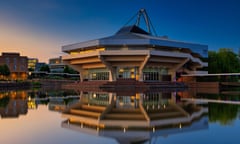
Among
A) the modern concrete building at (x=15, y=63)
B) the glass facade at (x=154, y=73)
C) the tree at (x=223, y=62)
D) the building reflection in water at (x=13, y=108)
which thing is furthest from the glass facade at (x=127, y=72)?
the modern concrete building at (x=15, y=63)

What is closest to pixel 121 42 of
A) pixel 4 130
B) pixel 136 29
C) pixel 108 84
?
pixel 108 84

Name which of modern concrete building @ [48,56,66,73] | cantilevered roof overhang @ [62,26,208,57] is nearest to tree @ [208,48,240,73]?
cantilevered roof overhang @ [62,26,208,57]

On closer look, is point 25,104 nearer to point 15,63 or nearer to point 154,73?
point 154,73

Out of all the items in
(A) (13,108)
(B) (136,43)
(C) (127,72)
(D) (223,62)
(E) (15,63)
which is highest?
(B) (136,43)

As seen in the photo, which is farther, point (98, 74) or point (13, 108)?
point (98, 74)

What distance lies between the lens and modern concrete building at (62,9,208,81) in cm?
4825

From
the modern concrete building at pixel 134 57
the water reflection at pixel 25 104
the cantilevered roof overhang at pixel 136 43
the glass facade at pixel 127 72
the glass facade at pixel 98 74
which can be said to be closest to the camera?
the water reflection at pixel 25 104

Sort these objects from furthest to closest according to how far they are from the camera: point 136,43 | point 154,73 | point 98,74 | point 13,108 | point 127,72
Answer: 1. point 98,74
2. point 154,73
3. point 127,72
4. point 136,43
5. point 13,108

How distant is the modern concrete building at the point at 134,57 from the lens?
48.2m

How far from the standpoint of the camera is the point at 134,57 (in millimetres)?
→ 48625

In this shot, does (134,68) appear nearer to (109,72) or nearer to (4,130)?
(109,72)

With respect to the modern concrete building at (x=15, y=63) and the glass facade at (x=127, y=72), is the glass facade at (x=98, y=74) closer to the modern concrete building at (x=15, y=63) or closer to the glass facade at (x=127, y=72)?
the glass facade at (x=127, y=72)

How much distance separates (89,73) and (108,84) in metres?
18.5

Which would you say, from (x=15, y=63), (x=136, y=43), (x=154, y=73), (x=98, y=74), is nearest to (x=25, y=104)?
(x=136, y=43)
